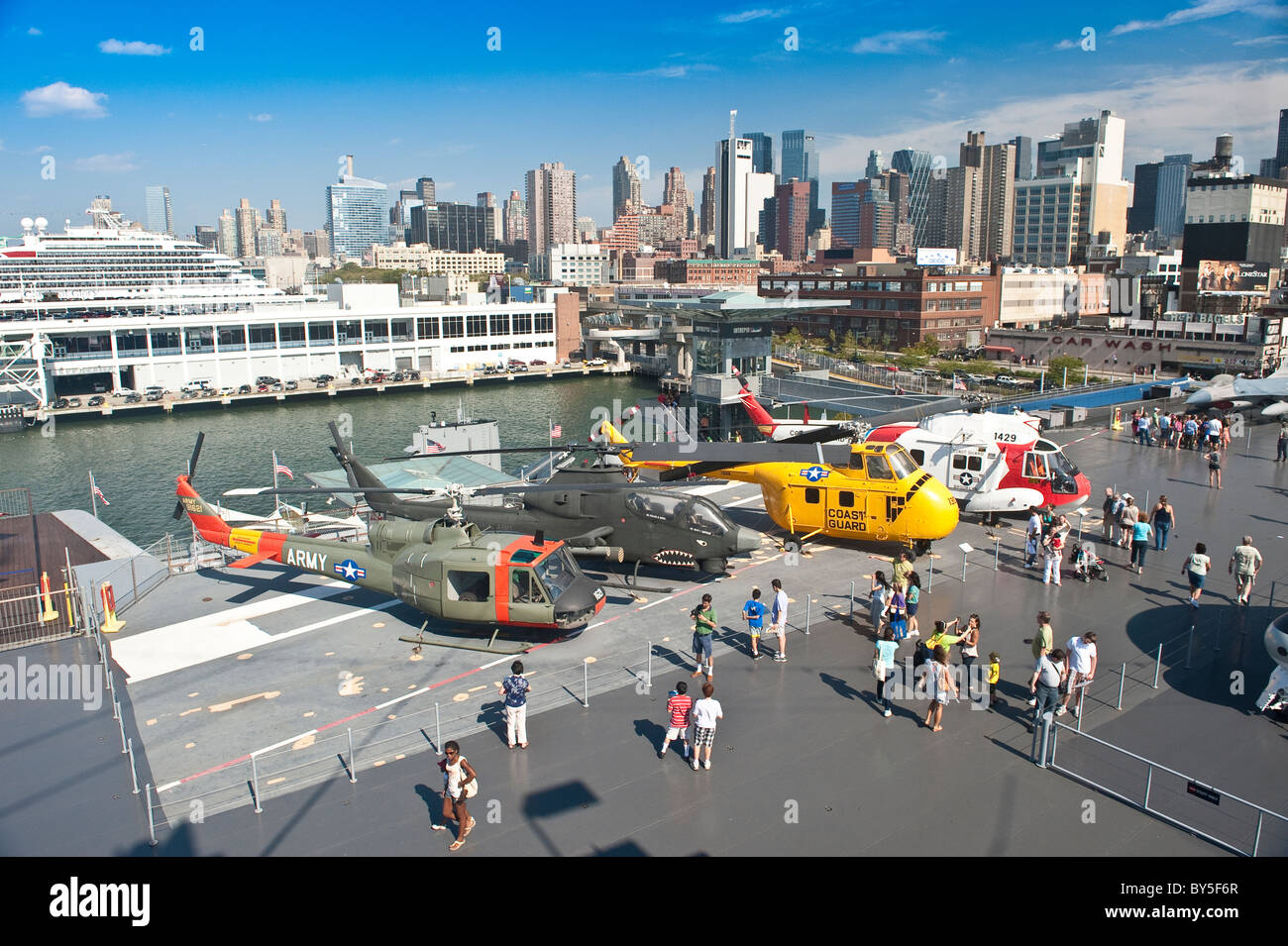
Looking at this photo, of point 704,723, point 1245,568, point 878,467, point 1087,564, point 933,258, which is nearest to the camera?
point 704,723

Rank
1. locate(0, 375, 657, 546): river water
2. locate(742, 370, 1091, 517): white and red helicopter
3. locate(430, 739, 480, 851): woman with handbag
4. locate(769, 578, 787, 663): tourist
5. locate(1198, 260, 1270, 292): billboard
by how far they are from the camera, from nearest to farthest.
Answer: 1. locate(430, 739, 480, 851): woman with handbag
2. locate(769, 578, 787, 663): tourist
3. locate(742, 370, 1091, 517): white and red helicopter
4. locate(0, 375, 657, 546): river water
5. locate(1198, 260, 1270, 292): billboard

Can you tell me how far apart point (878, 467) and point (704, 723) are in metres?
10.1

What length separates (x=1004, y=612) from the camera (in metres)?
17.2

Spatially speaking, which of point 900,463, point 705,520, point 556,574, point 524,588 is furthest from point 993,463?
point 524,588

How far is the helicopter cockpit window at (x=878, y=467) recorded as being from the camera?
19.6 metres

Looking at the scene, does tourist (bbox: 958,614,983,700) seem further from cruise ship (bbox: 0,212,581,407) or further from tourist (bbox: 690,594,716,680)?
cruise ship (bbox: 0,212,581,407)

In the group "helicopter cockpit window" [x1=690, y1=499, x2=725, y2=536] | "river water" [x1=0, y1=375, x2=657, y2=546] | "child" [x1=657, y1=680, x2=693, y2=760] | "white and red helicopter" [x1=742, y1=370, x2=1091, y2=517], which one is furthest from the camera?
"river water" [x1=0, y1=375, x2=657, y2=546]

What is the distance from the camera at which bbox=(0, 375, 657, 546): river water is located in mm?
53438

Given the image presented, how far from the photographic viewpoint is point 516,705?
1220 centimetres

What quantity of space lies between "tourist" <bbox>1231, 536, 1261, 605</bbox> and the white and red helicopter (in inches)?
188

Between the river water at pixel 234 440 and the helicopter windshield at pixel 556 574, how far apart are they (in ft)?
110

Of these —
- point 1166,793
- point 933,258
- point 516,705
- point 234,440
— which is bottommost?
point 234,440

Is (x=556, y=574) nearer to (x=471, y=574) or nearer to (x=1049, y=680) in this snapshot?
(x=471, y=574)

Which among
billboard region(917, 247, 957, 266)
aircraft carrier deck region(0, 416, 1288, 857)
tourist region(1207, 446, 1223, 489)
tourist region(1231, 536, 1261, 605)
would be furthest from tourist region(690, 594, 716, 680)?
billboard region(917, 247, 957, 266)
